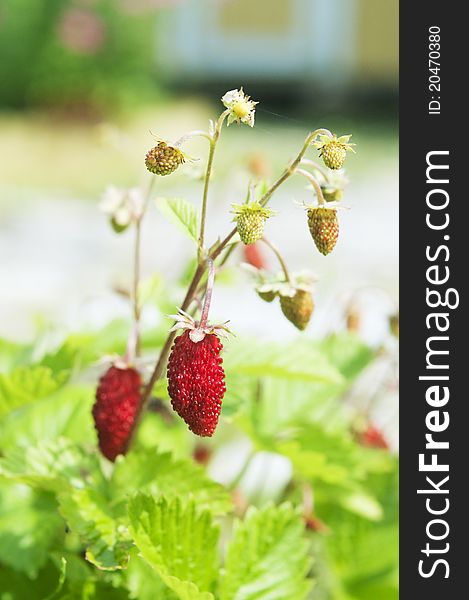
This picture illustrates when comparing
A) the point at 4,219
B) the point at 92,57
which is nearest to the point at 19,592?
the point at 4,219

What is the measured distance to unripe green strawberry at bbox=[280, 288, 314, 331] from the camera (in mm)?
821

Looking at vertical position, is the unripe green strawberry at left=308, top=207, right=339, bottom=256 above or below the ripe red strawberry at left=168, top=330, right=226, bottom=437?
above

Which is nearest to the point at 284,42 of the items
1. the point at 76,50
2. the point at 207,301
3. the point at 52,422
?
the point at 76,50

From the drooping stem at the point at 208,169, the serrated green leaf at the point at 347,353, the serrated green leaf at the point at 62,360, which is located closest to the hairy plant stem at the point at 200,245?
the drooping stem at the point at 208,169

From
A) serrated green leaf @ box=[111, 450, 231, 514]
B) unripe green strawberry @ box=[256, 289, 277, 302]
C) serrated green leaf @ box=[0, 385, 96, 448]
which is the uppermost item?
unripe green strawberry @ box=[256, 289, 277, 302]

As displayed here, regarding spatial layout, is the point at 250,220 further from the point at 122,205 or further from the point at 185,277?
the point at 185,277

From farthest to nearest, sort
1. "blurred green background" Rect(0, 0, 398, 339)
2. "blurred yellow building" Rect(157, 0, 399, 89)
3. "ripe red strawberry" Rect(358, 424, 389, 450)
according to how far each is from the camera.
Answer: "blurred yellow building" Rect(157, 0, 399, 89), "blurred green background" Rect(0, 0, 398, 339), "ripe red strawberry" Rect(358, 424, 389, 450)

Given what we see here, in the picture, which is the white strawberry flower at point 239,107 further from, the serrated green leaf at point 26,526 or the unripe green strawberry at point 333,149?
the serrated green leaf at point 26,526

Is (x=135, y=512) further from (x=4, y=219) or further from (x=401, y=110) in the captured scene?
(x=4, y=219)

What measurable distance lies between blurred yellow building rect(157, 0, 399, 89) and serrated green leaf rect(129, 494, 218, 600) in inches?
327

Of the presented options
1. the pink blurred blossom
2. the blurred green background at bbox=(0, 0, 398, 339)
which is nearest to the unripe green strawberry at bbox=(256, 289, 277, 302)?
the blurred green background at bbox=(0, 0, 398, 339)

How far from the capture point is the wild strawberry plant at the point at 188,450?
2.39 feet

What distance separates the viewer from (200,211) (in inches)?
32.0

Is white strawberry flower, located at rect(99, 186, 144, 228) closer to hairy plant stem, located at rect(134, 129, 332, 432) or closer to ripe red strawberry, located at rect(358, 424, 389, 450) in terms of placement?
hairy plant stem, located at rect(134, 129, 332, 432)
